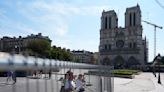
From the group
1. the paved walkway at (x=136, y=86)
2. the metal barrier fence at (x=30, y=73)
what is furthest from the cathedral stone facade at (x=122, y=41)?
the metal barrier fence at (x=30, y=73)

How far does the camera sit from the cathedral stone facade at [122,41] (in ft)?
479

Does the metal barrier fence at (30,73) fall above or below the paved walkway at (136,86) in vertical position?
above

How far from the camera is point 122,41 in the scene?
506ft

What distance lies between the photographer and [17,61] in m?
2.84

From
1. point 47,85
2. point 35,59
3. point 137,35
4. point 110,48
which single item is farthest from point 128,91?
point 110,48

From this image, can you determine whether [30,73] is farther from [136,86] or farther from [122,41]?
[122,41]

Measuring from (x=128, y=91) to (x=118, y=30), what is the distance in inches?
4982

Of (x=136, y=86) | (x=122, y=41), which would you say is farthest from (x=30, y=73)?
(x=122, y=41)

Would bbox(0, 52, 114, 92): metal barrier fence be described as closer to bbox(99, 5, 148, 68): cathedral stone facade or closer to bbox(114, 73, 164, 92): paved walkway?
bbox(114, 73, 164, 92): paved walkway

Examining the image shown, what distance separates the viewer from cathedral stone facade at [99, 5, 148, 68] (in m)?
146

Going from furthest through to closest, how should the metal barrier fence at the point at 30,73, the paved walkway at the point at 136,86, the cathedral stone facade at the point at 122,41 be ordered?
the cathedral stone facade at the point at 122,41 → the paved walkway at the point at 136,86 → the metal barrier fence at the point at 30,73

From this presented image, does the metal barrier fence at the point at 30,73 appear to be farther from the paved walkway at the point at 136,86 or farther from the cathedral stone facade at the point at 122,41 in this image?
the cathedral stone facade at the point at 122,41

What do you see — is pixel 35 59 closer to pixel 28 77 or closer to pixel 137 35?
pixel 28 77

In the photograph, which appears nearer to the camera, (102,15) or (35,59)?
(35,59)
